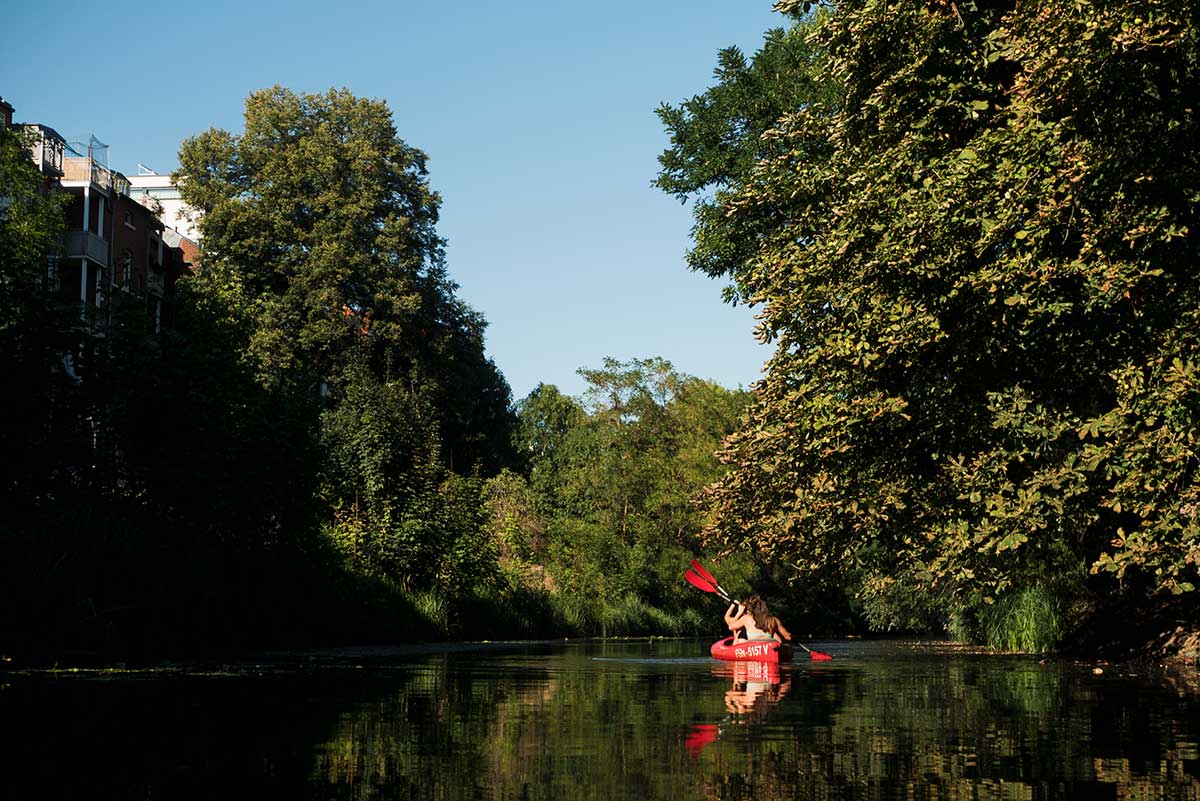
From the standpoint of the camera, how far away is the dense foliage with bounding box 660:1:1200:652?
1518 cm

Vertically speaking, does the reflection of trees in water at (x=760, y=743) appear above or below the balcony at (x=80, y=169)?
below

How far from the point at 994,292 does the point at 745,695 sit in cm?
585

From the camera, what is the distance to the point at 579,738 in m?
9.48

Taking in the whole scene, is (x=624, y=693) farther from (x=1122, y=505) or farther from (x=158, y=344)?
(x=158, y=344)

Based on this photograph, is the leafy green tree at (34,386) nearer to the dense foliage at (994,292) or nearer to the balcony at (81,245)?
the dense foliage at (994,292)

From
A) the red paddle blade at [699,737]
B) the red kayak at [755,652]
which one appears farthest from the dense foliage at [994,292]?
the red paddle blade at [699,737]

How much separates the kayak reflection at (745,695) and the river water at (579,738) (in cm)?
5

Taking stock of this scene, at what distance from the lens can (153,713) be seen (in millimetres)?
11047

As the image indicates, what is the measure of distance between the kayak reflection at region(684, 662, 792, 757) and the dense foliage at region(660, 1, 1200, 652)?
2958 millimetres

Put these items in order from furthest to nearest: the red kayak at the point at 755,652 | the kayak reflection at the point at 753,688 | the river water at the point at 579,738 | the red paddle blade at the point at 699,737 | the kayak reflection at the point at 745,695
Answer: the red kayak at the point at 755,652 < the kayak reflection at the point at 753,688 < the kayak reflection at the point at 745,695 < the red paddle blade at the point at 699,737 < the river water at the point at 579,738

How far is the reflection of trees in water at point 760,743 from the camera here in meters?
7.04

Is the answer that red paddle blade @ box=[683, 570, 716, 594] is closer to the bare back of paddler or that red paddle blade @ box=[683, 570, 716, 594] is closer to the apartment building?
the bare back of paddler

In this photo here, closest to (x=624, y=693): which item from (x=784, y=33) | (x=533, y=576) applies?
(x=784, y=33)

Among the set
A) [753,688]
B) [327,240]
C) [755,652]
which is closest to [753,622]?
[755,652]
